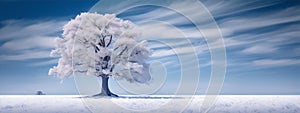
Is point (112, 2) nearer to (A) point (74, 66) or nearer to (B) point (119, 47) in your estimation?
(B) point (119, 47)

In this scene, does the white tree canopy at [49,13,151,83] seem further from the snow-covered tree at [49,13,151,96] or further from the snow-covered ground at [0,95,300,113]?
the snow-covered ground at [0,95,300,113]

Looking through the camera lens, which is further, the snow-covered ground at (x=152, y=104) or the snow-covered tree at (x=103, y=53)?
the snow-covered tree at (x=103, y=53)

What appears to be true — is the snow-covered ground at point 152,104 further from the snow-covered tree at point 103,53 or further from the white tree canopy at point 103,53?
the white tree canopy at point 103,53

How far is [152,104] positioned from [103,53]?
1.62 meters

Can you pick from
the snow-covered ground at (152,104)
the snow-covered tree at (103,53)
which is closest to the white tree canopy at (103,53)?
the snow-covered tree at (103,53)

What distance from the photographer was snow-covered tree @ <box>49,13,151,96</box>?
29.6ft

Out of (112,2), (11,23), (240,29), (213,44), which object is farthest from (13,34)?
(240,29)

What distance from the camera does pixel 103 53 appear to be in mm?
9250

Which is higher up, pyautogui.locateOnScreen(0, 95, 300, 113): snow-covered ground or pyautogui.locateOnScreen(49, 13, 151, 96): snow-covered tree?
pyautogui.locateOnScreen(49, 13, 151, 96): snow-covered tree

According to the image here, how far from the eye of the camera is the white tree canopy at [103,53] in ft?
29.7

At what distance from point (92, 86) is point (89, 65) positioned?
676 mm

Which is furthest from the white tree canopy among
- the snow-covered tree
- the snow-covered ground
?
the snow-covered ground

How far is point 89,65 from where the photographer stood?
9359 millimetres

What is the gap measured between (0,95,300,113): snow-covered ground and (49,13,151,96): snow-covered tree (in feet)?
1.83
